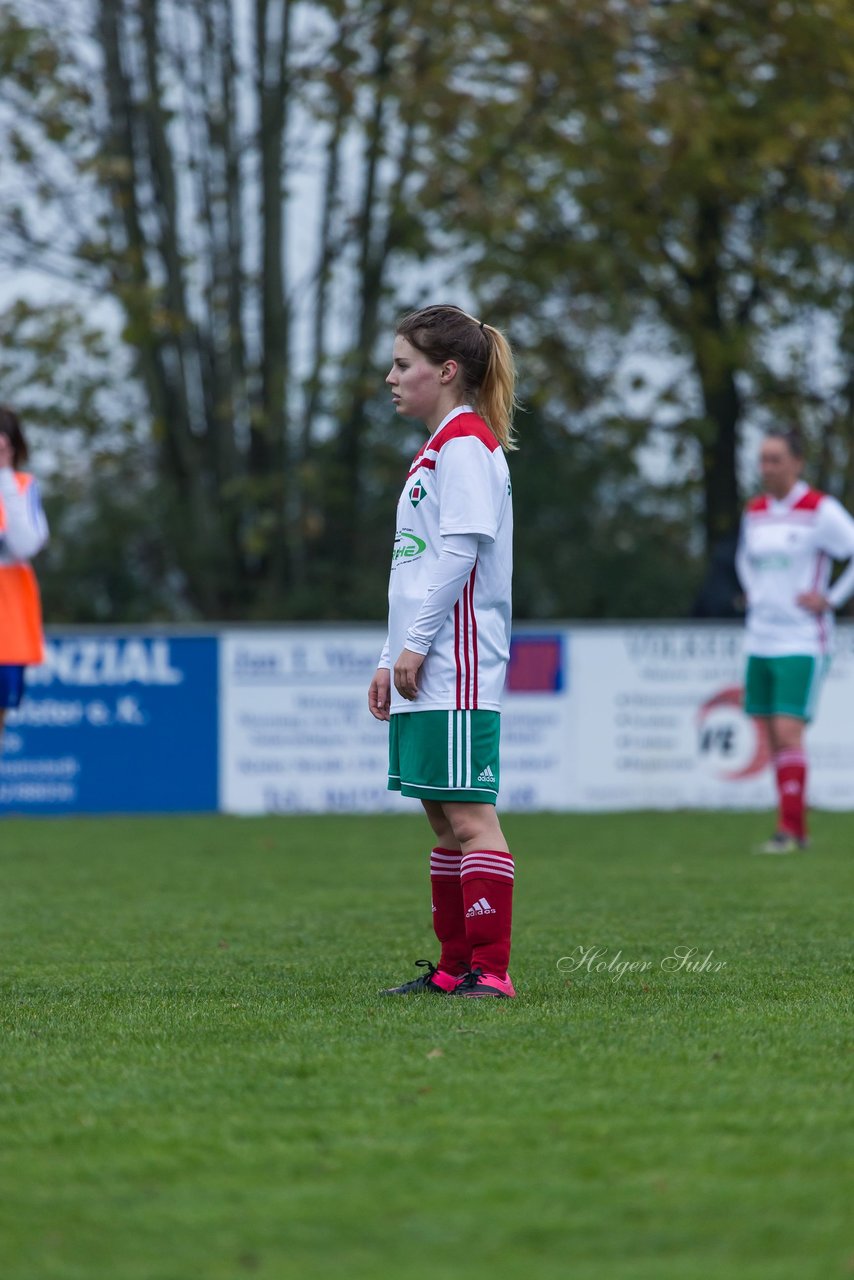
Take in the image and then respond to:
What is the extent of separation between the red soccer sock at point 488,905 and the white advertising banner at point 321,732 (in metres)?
8.52

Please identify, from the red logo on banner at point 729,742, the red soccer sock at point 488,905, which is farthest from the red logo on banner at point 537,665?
the red soccer sock at point 488,905

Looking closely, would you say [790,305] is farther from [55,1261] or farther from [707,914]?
[55,1261]

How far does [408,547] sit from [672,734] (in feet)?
29.5

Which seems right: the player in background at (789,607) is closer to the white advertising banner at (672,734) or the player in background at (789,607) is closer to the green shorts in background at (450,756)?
the white advertising banner at (672,734)

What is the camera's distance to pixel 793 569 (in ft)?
33.2

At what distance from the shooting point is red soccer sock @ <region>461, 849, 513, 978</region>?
479 cm

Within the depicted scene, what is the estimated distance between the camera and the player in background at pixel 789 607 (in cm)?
997

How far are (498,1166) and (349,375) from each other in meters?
14.4

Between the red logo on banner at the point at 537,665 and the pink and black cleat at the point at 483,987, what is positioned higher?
the red logo on banner at the point at 537,665

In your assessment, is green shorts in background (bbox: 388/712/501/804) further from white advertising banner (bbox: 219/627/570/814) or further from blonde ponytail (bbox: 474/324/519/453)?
white advertising banner (bbox: 219/627/570/814)

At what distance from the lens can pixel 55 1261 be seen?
258 cm

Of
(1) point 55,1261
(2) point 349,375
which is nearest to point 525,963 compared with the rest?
(1) point 55,1261

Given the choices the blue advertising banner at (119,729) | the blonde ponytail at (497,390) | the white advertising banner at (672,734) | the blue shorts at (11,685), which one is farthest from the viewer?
the white advertising banner at (672,734)

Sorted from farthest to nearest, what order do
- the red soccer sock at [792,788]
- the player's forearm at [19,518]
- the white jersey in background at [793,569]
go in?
Result: the white jersey in background at [793,569] < the red soccer sock at [792,788] < the player's forearm at [19,518]
